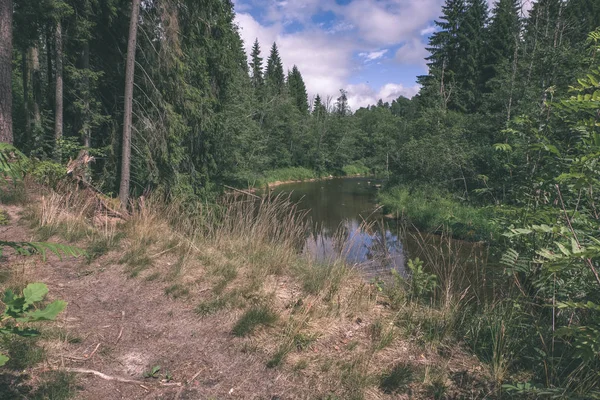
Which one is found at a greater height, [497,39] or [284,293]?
[497,39]

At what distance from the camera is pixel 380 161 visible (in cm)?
2975

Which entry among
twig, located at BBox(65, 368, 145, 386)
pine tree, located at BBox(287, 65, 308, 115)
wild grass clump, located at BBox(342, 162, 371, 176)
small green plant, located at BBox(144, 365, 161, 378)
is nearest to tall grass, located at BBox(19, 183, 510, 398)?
small green plant, located at BBox(144, 365, 161, 378)

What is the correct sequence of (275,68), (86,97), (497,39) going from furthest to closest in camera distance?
(275,68)
(497,39)
(86,97)

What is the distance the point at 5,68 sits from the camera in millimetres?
5711

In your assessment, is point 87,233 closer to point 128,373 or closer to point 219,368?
point 128,373

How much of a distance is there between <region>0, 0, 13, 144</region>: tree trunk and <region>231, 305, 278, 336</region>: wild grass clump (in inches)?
238

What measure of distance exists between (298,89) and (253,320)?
179 feet

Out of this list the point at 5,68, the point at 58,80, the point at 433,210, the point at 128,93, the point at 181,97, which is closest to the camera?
the point at 5,68

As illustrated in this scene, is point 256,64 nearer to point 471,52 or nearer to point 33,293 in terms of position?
point 471,52

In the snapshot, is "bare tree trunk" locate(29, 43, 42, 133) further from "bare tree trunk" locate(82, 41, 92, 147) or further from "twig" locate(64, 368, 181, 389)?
"twig" locate(64, 368, 181, 389)

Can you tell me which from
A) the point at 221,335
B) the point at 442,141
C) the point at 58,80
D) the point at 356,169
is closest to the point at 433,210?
the point at 442,141

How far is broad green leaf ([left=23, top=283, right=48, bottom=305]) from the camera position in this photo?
133 cm

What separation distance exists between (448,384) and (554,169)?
1.80 m

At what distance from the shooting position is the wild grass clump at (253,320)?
2777mm
